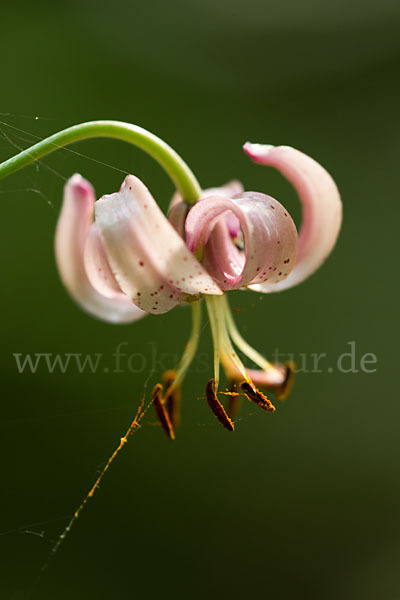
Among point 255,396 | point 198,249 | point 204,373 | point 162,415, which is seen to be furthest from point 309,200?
point 204,373

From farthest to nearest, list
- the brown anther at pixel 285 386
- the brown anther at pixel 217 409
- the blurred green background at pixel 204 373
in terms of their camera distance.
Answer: the blurred green background at pixel 204 373, the brown anther at pixel 285 386, the brown anther at pixel 217 409

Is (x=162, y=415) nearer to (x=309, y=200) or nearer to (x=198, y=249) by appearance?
(x=198, y=249)

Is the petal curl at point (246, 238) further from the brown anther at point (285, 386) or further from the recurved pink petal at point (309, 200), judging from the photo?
the brown anther at point (285, 386)

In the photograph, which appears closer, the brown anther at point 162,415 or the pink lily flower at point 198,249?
the pink lily flower at point 198,249

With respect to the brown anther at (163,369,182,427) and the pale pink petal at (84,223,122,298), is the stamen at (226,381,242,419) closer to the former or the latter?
the brown anther at (163,369,182,427)

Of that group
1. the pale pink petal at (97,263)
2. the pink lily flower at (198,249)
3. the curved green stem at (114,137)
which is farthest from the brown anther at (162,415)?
the curved green stem at (114,137)

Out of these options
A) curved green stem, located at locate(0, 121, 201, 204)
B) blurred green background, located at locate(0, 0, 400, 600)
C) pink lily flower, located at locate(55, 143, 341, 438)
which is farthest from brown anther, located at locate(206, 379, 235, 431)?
blurred green background, located at locate(0, 0, 400, 600)

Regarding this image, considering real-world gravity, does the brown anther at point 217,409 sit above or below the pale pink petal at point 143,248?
below
